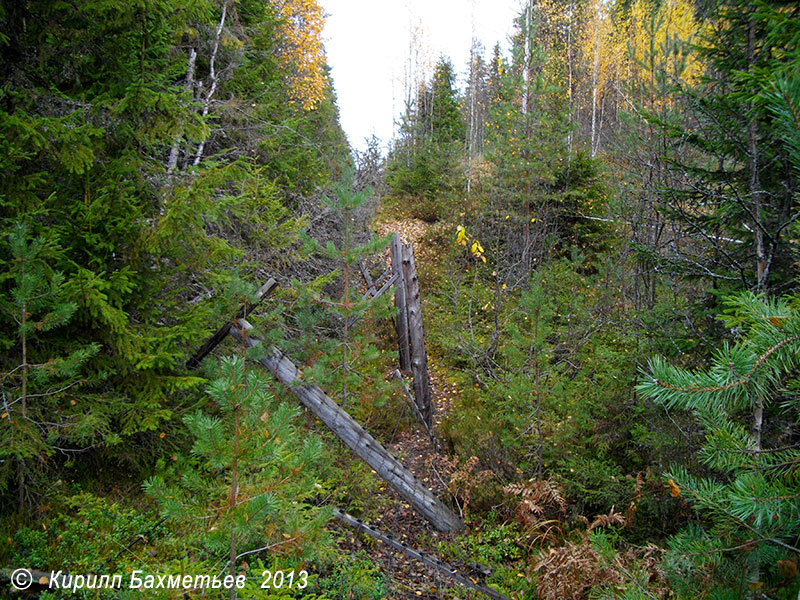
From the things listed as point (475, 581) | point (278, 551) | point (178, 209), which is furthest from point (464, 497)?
point (178, 209)

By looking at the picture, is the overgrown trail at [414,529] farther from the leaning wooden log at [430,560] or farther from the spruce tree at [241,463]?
the spruce tree at [241,463]

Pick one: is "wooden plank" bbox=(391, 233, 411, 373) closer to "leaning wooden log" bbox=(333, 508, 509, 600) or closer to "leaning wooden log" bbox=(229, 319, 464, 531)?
"leaning wooden log" bbox=(229, 319, 464, 531)

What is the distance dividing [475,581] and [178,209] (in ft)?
13.9

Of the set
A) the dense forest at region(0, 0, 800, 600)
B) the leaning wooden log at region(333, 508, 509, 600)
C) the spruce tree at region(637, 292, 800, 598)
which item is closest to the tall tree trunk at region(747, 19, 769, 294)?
the dense forest at region(0, 0, 800, 600)

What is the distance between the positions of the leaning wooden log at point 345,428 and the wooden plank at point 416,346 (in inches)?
77.3

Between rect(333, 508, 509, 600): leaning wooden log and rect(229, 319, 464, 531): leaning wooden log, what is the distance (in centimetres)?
46

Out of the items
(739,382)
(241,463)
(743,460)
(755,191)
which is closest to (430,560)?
(241,463)

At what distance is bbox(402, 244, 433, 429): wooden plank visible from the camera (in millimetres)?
6730

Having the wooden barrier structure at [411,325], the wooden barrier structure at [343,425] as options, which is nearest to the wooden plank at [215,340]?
the wooden barrier structure at [343,425]

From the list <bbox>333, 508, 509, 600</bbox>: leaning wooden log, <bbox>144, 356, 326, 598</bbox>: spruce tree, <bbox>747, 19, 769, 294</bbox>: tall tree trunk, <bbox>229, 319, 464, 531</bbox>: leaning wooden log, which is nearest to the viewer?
<bbox>144, 356, 326, 598</bbox>: spruce tree

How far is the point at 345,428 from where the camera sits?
15.1 feet

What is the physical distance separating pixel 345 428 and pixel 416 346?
2483mm

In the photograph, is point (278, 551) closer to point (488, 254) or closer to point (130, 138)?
point (130, 138)

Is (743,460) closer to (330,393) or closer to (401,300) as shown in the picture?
(330,393)
